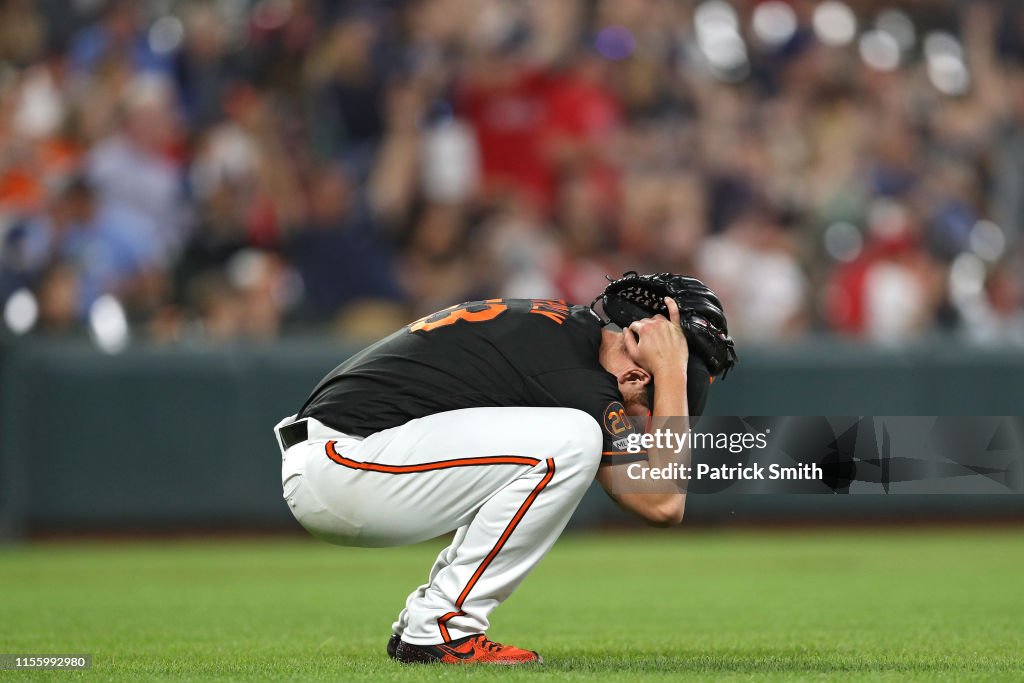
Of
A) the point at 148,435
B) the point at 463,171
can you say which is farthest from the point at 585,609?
the point at 463,171

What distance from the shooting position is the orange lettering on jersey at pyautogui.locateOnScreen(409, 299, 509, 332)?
440cm

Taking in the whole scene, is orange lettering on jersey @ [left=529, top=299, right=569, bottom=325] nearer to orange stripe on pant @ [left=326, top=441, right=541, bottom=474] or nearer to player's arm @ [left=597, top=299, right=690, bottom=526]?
player's arm @ [left=597, top=299, right=690, bottom=526]

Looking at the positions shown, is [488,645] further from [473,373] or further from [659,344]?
[659,344]

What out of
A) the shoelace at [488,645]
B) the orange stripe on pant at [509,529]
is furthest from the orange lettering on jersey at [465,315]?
the shoelace at [488,645]

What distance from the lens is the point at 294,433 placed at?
439 centimetres

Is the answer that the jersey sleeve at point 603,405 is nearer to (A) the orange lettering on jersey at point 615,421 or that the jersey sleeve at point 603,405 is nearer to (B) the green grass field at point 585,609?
(A) the orange lettering on jersey at point 615,421

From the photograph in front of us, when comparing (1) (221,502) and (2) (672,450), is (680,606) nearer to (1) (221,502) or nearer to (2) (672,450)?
(2) (672,450)

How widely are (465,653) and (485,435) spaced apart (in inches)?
24.9

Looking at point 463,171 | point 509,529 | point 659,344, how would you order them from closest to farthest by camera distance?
point 509,529, point 659,344, point 463,171

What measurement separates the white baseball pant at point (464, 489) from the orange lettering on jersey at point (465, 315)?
0.31 metres

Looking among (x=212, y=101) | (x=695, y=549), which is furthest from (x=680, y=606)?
(x=212, y=101)

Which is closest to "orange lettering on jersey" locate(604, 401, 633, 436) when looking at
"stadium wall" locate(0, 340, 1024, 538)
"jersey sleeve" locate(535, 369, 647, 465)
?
"jersey sleeve" locate(535, 369, 647, 465)

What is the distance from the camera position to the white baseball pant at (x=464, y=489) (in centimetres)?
411

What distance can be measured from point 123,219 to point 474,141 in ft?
9.74
